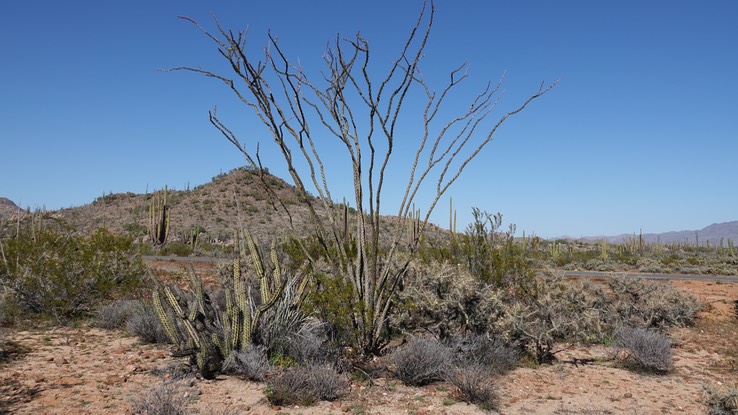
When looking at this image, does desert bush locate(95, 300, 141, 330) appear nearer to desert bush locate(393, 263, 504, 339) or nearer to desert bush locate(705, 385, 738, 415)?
desert bush locate(393, 263, 504, 339)

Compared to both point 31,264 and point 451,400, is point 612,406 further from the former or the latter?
point 31,264

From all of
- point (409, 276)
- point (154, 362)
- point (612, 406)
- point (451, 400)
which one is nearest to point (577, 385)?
point (612, 406)

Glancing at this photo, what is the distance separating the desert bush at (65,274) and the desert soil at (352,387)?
1.44 m

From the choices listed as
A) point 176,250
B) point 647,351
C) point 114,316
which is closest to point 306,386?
point 647,351

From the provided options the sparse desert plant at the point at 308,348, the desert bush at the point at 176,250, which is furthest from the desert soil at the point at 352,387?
the desert bush at the point at 176,250

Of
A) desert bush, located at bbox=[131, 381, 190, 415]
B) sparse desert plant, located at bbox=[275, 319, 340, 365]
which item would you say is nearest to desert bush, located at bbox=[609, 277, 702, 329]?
sparse desert plant, located at bbox=[275, 319, 340, 365]

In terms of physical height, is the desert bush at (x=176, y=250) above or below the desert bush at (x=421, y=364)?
above

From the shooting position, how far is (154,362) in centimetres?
682

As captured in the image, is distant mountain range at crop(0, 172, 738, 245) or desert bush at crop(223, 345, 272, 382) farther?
distant mountain range at crop(0, 172, 738, 245)

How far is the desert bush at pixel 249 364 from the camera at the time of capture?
238 inches

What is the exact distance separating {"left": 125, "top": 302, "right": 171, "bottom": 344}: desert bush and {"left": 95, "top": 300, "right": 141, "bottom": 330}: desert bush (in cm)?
60

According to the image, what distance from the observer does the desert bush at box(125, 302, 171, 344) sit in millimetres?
7883

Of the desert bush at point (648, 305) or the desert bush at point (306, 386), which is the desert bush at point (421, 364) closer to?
the desert bush at point (306, 386)

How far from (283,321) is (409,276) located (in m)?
3.09
